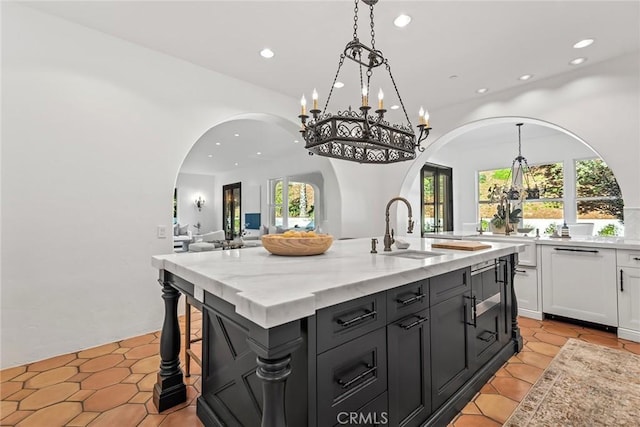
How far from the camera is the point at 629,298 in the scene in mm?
2867

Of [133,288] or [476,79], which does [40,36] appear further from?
[476,79]

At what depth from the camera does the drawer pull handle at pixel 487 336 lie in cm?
214

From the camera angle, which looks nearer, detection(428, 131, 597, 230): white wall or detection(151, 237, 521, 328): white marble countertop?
detection(151, 237, 521, 328): white marble countertop

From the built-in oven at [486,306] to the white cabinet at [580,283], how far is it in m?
1.37

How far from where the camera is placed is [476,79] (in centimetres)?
367

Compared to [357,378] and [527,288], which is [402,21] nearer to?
[357,378]

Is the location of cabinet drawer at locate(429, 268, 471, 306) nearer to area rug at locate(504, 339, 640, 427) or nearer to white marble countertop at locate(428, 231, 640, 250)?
area rug at locate(504, 339, 640, 427)

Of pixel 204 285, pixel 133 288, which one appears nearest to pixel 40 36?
pixel 133 288

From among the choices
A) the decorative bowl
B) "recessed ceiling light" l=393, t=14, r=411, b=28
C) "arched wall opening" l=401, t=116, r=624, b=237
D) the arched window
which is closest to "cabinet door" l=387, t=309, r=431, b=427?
the decorative bowl

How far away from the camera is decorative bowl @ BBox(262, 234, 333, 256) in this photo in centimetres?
187

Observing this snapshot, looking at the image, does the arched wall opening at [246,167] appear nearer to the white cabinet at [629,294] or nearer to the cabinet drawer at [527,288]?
the cabinet drawer at [527,288]

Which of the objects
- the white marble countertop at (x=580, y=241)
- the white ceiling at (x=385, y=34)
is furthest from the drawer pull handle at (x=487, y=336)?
the white ceiling at (x=385, y=34)

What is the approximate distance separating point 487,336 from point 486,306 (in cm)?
22

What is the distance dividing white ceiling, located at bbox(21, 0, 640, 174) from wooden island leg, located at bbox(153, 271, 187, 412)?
2.21 meters
